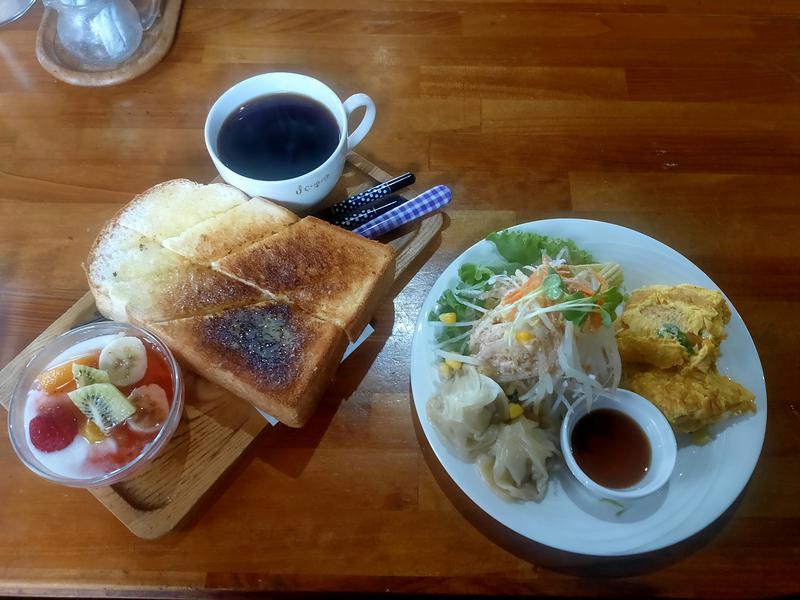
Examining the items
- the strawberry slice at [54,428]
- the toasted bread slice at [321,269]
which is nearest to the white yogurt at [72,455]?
the strawberry slice at [54,428]

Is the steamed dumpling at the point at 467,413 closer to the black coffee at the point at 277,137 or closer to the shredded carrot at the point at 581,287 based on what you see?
the shredded carrot at the point at 581,287

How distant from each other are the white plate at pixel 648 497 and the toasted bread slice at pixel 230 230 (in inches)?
17.5

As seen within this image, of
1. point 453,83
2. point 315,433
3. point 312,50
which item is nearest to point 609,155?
point 453,83

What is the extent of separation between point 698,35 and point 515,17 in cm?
60

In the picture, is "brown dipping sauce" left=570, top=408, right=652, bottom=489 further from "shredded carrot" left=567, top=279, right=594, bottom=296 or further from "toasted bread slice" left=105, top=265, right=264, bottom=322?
"toasted bread slice" left=105, top=265, right=264, bottom=322

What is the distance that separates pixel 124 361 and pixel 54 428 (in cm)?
19

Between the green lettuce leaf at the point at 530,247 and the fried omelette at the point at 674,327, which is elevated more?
the green lettuce leaf at the point at 530,247

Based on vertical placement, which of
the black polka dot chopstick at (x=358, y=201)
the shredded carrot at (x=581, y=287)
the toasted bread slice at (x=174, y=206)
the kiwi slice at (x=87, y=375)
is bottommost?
the shredded carrot at (x=581, y=287)

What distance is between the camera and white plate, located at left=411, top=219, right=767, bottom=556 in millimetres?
1214

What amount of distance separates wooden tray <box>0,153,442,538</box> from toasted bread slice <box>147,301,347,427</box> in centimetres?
4

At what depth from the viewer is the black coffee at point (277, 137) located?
5.00ft

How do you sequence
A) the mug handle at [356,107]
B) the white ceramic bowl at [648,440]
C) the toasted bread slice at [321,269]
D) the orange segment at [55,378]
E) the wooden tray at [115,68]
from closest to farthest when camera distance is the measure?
the white ceramic bowl at [648,440] < the orange segment at [55,378] < the toasted bread slice at [321,269] < the mug handle at [356,107] < the wooden tray at [115,68]

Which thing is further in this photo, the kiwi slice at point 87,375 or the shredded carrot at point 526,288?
the shredded carrot at point 526,288

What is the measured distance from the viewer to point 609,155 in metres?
1.80
